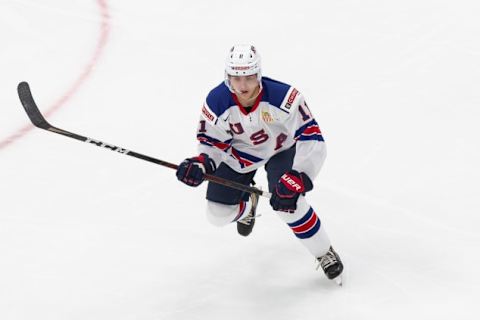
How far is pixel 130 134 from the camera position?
15.8 feet

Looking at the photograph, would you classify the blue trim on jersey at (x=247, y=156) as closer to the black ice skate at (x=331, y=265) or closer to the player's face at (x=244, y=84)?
the player's face at (x=244, y=84)

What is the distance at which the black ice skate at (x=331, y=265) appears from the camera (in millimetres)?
3533

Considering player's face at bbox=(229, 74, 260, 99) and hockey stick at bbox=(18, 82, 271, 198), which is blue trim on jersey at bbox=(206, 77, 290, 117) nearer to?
player's face at bbox=(229, 74, 260, 99)

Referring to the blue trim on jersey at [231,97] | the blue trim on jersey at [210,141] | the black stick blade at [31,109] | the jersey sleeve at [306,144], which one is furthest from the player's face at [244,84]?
the black stick blade at [31,109]

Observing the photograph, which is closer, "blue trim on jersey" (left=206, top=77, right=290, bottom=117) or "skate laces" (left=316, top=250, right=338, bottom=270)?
"blue trim on jersey" (left=206, top=77, right=290, bottom=117)

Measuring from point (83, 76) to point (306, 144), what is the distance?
2.59m

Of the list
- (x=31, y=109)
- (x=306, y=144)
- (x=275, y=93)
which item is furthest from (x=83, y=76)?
(x=306, y=144)

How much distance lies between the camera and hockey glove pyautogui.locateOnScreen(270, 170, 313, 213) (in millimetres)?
3203

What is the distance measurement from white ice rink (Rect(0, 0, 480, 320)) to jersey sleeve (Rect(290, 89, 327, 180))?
650 mm

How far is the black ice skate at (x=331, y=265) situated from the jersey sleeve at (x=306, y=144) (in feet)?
1.55

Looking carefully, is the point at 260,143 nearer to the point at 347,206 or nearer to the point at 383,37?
the point at 347,206

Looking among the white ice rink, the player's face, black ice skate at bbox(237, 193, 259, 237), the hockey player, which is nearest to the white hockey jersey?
the hockey player

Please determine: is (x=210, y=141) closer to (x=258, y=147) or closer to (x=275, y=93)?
(x=258, y=147)

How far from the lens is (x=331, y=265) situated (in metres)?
3.53
